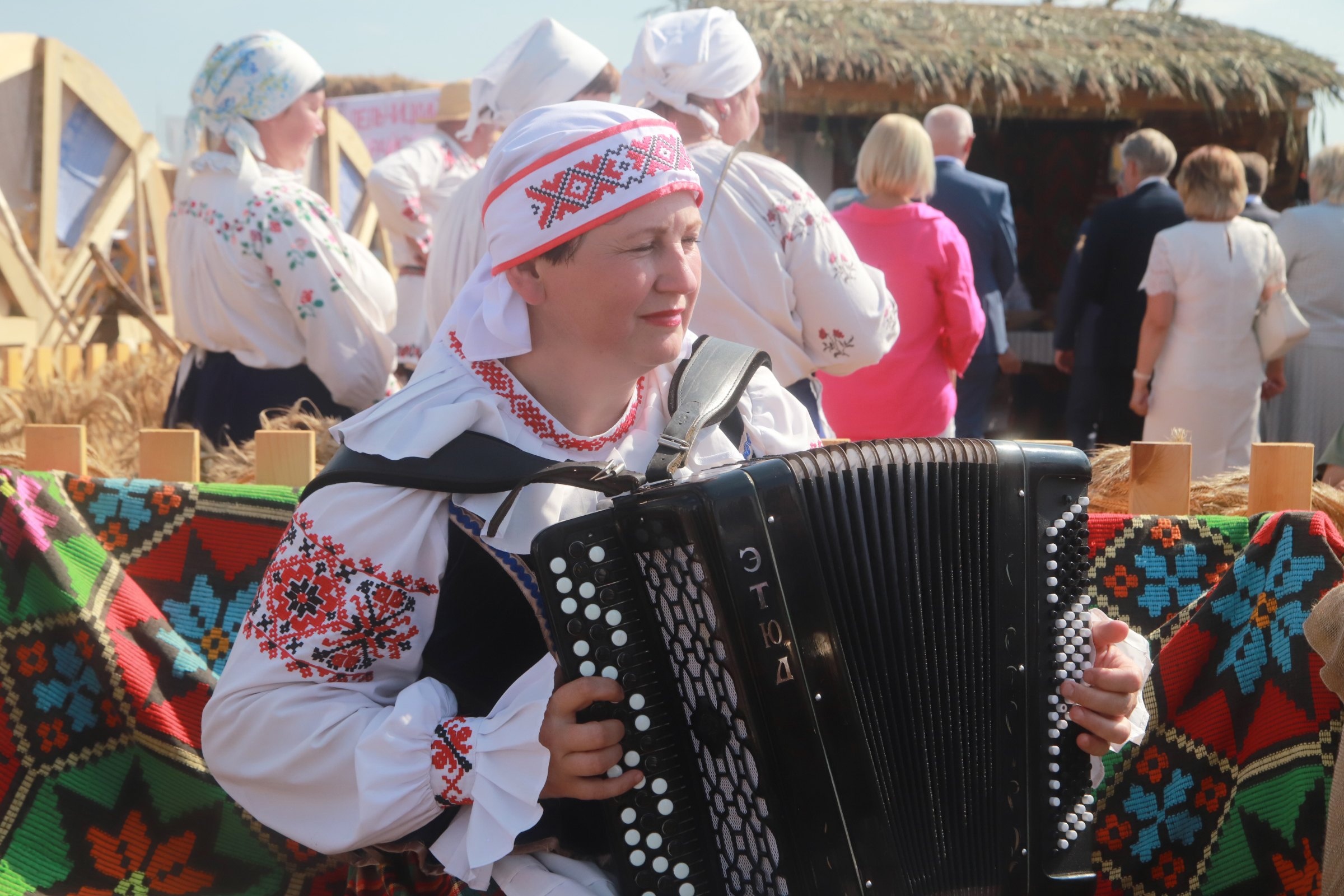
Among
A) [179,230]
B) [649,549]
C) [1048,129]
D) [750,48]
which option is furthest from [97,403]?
[1048,129]

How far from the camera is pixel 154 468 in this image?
9.61ft

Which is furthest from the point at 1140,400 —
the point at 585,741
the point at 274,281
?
the point at 585,741

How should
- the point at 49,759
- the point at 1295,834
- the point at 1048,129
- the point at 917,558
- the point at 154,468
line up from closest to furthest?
the point at 917,558, the point at 1295,834, the point at 49,759, the point at 154,468, the point at 1048,129

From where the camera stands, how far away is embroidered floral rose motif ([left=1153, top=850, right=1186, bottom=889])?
7.57 feet

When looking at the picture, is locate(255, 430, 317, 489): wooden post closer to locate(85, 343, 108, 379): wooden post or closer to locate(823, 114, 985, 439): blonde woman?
locate(823, 114, 985, 439): blonde woman

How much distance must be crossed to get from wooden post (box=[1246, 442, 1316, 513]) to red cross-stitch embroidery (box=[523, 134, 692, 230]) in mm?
1522

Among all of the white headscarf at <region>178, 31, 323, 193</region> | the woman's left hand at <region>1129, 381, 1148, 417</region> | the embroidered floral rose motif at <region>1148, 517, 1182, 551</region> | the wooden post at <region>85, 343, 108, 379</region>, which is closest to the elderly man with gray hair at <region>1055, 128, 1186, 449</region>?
the woman's left hand at <region>1129, 381, 1148, 417</region>

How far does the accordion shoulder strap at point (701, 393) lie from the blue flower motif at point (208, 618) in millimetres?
1218

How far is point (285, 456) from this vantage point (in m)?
2.78

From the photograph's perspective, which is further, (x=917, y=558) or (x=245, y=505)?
(x=245, y=505)

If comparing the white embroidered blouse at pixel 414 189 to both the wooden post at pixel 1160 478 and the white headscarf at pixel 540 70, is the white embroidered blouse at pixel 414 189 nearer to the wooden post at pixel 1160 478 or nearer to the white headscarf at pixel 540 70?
the white headscarf at pixel 540 70

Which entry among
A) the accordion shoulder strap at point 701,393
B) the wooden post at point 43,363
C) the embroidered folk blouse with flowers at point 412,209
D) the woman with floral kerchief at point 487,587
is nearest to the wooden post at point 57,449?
the woman with floral kerchief at point 487,587

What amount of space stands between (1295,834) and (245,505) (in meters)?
2.13

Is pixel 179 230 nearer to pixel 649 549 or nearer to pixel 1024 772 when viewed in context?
pixel 649 549
